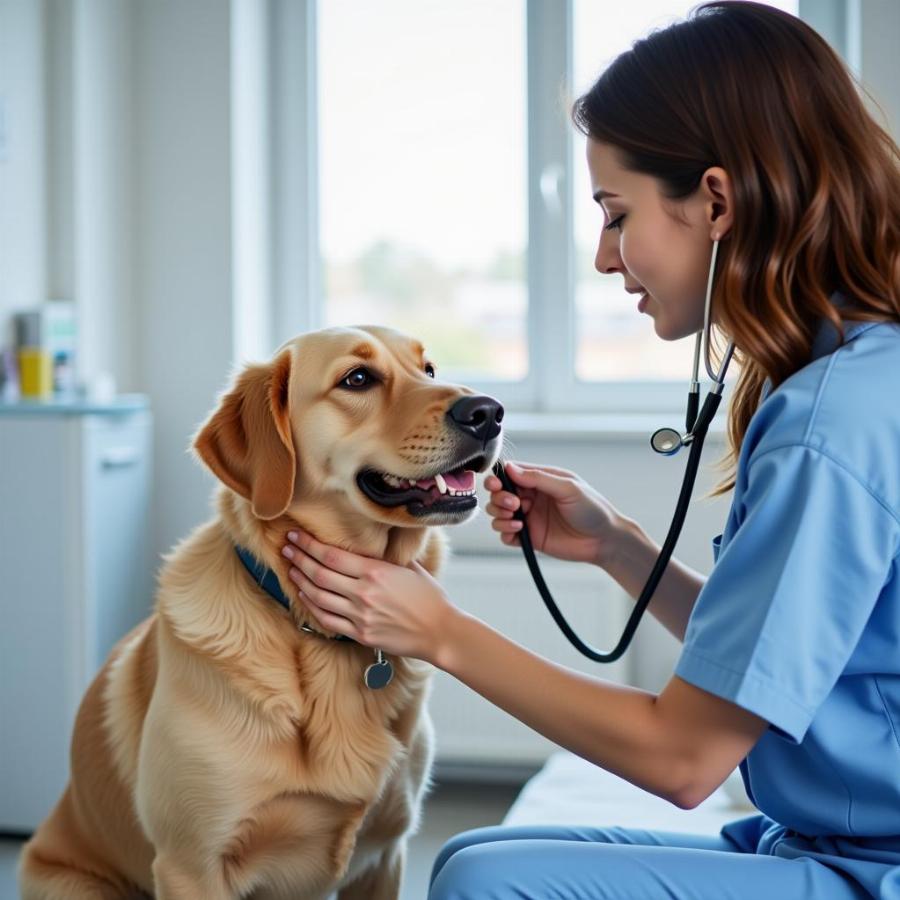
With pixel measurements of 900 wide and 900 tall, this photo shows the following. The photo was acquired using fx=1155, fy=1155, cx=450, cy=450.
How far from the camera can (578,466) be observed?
9.47 ft

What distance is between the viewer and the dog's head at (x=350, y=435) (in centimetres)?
133

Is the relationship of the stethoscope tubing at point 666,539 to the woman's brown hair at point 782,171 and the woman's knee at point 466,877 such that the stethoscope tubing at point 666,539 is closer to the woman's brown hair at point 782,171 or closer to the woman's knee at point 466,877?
the woman's brown hair at point 782,171

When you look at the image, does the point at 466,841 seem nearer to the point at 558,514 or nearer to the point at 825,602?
the point at 558,514

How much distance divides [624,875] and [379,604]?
355 mm

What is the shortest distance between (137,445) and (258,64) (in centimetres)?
115

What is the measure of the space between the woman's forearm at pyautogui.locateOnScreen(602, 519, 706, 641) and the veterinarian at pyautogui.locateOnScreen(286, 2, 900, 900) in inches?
11.4

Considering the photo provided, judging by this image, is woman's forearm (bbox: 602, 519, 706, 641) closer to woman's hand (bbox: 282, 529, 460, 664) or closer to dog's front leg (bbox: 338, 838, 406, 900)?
woman's hand (bbox: 282, 529, 460, 664)

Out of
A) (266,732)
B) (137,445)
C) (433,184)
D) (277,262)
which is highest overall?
(433,184)

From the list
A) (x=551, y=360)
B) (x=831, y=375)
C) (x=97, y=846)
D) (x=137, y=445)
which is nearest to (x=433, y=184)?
(x=551, y=360)

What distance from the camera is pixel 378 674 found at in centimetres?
137

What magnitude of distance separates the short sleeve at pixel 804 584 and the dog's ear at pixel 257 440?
23.2 inches

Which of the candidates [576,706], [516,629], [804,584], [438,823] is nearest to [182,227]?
[516,629]

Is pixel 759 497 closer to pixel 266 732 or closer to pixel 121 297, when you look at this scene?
pixel 266 732

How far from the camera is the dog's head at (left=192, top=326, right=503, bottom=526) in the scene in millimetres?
1330
